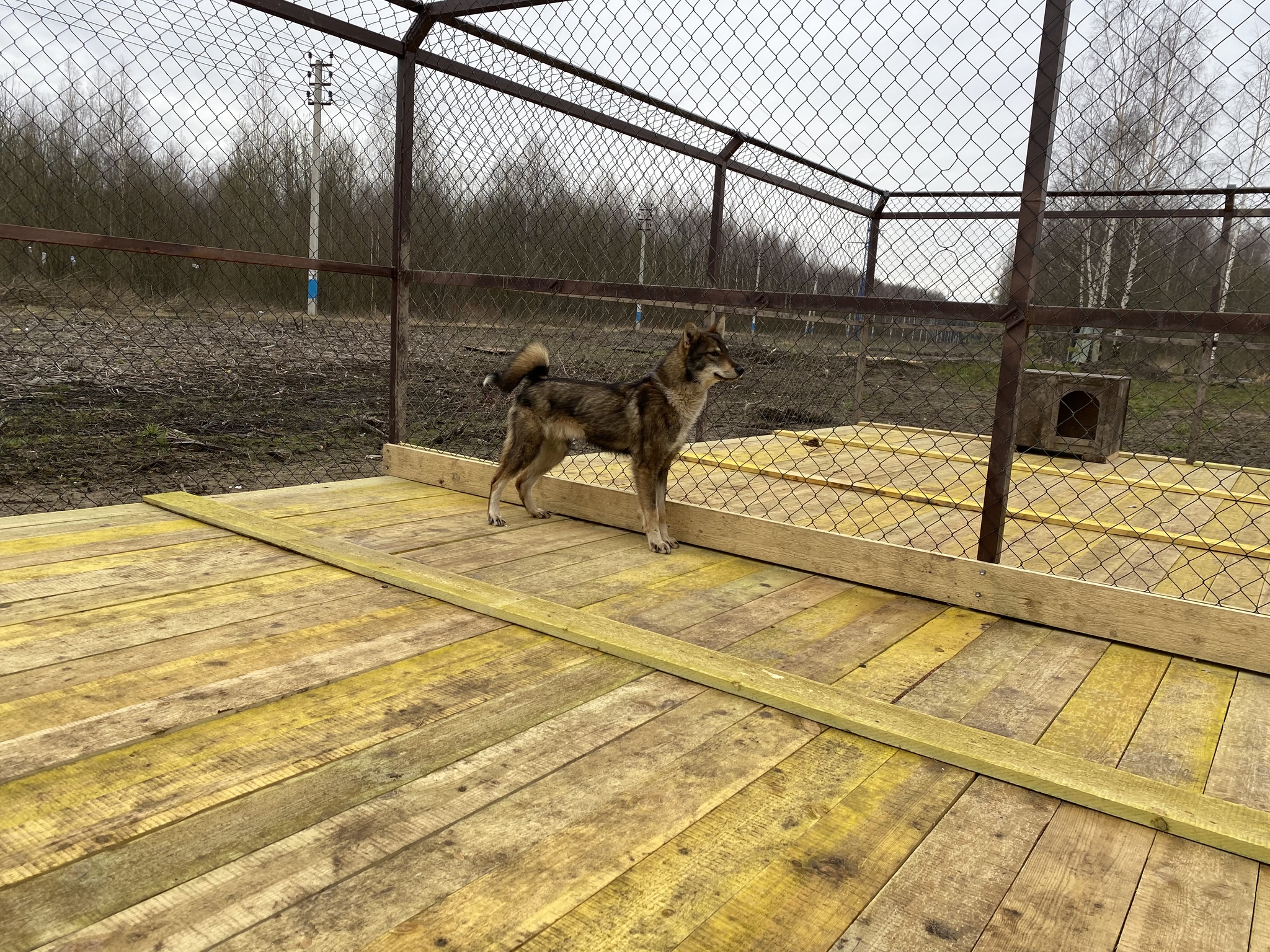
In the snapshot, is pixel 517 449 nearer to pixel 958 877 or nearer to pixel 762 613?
pixel 762 613

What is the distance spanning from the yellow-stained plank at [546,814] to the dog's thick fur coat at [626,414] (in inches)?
64.9

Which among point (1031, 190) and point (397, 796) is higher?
point (1031, 190)

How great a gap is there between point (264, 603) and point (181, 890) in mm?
1430

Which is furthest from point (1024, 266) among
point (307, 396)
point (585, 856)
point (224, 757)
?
point (307, 396)

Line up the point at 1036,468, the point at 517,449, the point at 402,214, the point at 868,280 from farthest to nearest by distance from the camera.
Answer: the point at 868,280 < the point at 1036,468 < the point at 402,214 < the point at 517,449

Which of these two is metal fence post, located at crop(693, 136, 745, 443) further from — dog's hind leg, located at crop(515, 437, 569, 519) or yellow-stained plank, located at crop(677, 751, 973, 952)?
yellow-stained plank, located at crop(677, 751, 973, 952)

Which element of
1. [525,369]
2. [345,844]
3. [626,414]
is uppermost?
[525,369]

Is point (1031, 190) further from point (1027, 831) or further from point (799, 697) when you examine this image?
point (1027, 831)

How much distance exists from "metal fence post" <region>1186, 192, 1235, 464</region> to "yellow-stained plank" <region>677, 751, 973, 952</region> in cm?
496

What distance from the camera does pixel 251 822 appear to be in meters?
1.50

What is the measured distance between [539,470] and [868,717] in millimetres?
2396

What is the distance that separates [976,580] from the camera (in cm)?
307

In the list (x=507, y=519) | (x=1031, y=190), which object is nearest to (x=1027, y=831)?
(x=1031, y=190)

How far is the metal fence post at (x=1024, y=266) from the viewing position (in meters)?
2.83
